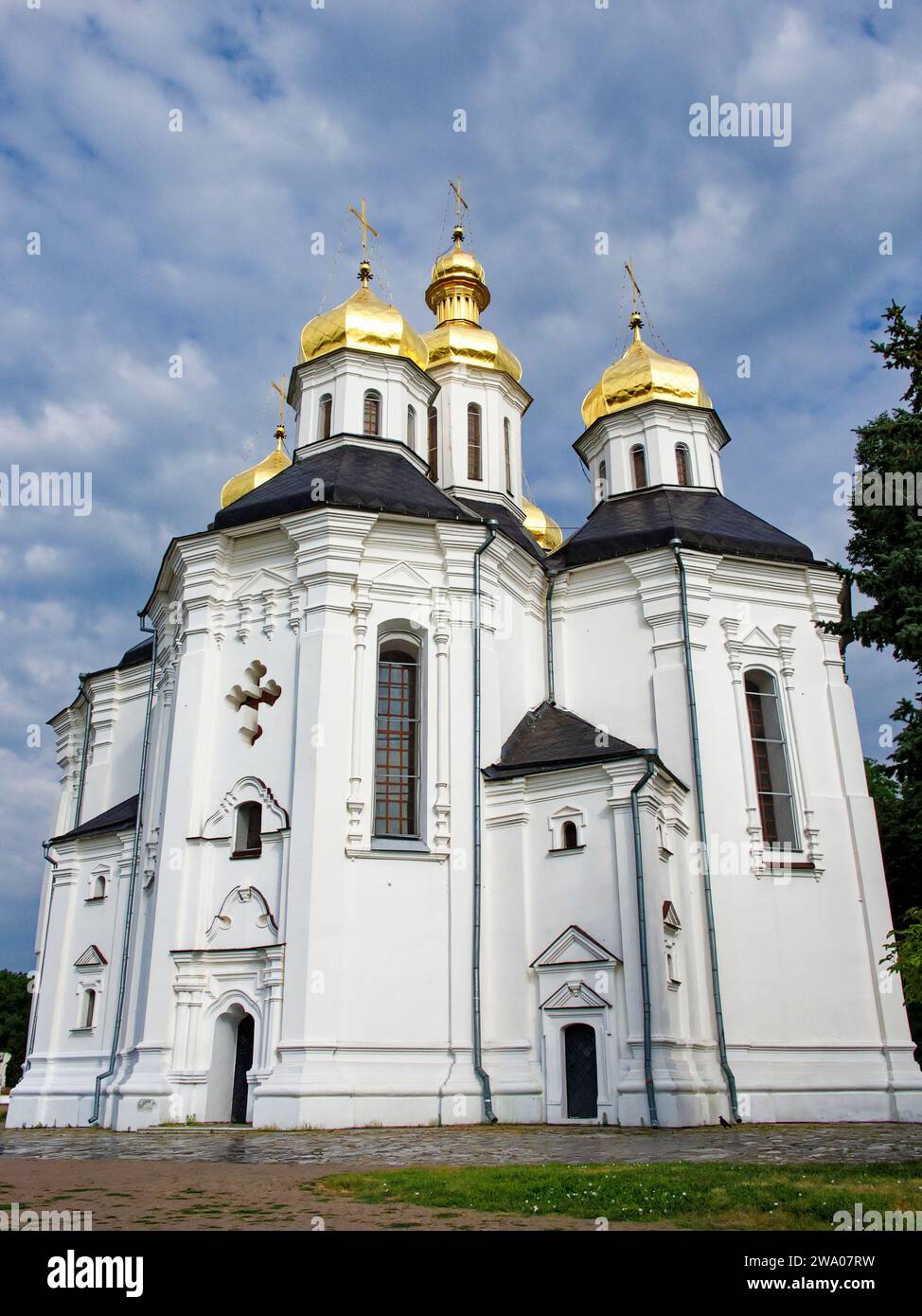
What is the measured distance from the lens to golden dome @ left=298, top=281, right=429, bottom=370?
24125 millimetres

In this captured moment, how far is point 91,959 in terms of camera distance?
21906mm

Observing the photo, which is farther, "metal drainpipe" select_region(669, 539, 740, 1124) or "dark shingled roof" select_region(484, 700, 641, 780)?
"dark shingled roof" select_region(484, 700, 641, 780)

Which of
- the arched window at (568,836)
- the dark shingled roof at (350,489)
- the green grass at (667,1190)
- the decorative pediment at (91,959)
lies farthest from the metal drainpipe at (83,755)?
the green grass at (667,1190)

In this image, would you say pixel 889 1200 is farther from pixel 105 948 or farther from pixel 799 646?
pixel 105 948

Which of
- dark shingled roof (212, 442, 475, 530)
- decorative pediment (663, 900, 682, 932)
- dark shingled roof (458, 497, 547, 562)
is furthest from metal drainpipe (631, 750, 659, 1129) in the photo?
dark shingled roof (458, 497, 547, 562)

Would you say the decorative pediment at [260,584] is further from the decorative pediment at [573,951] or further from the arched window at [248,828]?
the decorative pediment at [573,951]

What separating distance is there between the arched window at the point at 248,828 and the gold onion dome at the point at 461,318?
14.1 metres

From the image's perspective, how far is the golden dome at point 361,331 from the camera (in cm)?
2412

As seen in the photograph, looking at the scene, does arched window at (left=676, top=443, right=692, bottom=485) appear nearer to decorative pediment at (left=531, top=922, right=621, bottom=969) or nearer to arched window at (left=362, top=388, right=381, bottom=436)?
arched window at (left=362, top=388, right=381, bottom=436)

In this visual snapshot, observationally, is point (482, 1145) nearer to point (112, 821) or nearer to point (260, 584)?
point (260, 584)

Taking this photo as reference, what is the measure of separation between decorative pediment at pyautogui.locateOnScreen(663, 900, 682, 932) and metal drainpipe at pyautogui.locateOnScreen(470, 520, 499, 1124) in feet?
9.72

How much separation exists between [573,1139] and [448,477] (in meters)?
16.5
